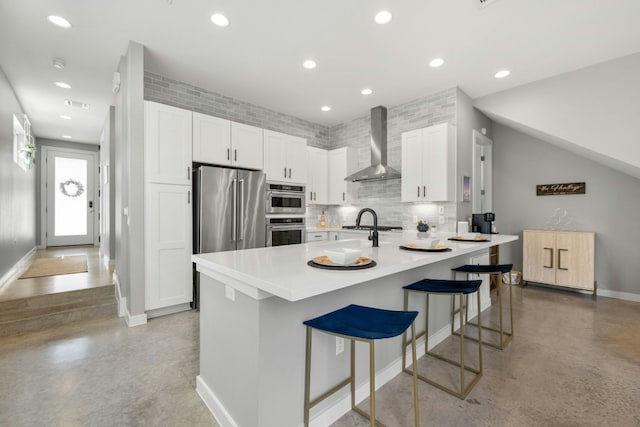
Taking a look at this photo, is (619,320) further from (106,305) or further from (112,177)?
(112,177)

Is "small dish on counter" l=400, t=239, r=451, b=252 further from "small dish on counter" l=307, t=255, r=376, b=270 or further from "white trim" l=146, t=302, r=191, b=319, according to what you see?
"white trim" l=146, t=302, r=191, b=319

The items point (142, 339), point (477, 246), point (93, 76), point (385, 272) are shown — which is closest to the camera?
point (385, 272)

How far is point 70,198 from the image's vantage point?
7102mm

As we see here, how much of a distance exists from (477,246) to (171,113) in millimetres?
3383

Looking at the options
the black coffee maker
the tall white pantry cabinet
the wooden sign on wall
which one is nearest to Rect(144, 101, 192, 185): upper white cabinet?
the tall white pantry cabinet

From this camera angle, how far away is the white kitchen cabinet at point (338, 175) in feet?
16.9

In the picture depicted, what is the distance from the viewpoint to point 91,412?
1636 millimetres

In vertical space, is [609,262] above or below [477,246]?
below

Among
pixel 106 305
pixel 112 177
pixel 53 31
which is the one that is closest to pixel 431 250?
pixel 106 305

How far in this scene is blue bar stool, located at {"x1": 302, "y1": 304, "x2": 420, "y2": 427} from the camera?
1183mm

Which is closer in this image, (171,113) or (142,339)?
(142,339)

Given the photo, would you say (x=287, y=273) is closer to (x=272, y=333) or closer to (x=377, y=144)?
(x=272, y=333)

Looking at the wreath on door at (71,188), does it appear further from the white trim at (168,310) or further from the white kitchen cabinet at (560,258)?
the white kitchen cabinet at (560,258)

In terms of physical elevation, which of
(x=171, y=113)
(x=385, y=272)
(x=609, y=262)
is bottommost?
(x=609, y=262)
